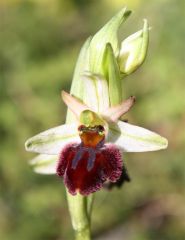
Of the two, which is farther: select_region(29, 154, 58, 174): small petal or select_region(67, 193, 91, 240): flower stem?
select_region(29, 154, 58, 174): small petal

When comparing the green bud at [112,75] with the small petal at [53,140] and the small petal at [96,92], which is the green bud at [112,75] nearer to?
the small petal at [96,92]

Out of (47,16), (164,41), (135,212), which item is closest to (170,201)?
(135,212)

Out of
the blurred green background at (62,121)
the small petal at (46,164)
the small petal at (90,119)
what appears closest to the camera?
the small petal at (90,119)

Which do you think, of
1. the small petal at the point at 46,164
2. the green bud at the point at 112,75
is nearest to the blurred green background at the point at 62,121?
the small petal at the point at 46,164

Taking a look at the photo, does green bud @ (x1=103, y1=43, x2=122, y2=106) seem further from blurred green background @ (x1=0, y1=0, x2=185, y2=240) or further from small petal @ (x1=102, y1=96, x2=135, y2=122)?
blurred green background @ (x1=0, y1=0, x2=185, y2=240)

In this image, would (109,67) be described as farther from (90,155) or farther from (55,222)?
(55,222)

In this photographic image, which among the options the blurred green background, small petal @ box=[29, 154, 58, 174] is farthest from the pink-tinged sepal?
the blurred green background
